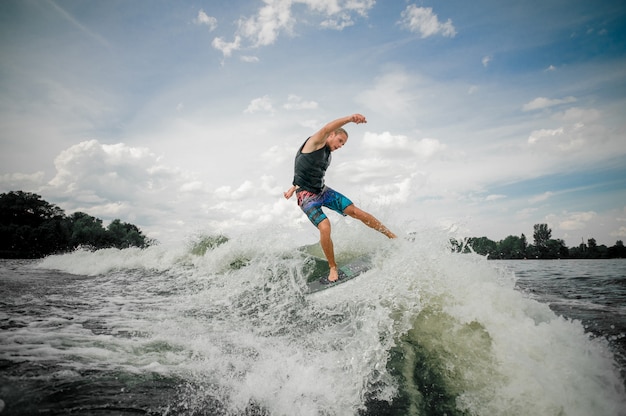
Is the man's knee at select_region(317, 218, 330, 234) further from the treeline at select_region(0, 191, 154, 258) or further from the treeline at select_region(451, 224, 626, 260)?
the treeline at select_region(0, 191, 154, 258)

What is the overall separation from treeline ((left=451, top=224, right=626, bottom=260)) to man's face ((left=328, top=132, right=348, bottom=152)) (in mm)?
2349

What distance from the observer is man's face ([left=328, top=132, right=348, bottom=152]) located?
193 inches

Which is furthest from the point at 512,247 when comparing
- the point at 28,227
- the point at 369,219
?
the point at 28,227

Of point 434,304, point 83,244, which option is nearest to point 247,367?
point 434,304

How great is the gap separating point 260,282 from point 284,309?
161 centimetres

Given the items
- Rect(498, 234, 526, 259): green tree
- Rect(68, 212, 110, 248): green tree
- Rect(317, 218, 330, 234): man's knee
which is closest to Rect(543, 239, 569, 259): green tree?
Rect(498, 234, 526, 259): green tree

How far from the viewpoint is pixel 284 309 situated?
13.8ft

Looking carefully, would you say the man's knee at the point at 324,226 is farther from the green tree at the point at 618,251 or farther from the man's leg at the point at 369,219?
the green tree at the point at 618,251

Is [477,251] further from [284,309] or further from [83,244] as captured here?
[83,244]

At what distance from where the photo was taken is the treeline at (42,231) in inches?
1811

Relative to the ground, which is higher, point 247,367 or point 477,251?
point 477,251

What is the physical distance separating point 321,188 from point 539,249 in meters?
32.9

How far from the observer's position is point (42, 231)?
47.9 metres

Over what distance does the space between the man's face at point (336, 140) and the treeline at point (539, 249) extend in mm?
2349
